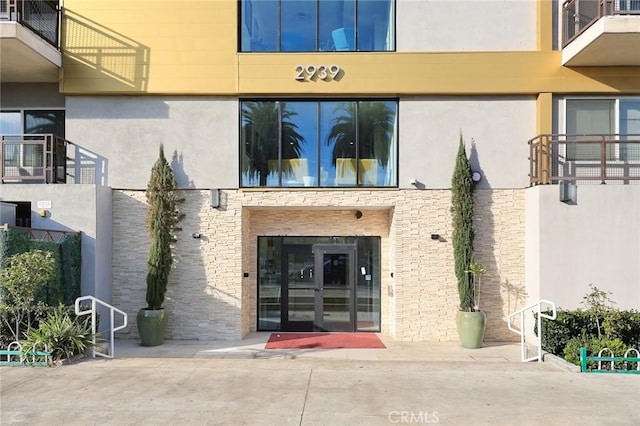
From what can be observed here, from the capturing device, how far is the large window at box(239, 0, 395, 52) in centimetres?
1162

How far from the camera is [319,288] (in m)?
12.5

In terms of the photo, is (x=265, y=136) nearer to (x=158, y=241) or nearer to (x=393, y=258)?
(x=158, y=241)

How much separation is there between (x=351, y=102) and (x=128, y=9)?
224 inches

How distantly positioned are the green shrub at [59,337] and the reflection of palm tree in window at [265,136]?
16.1 feet

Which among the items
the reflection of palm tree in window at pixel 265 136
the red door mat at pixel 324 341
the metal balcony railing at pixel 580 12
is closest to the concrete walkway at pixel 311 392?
the red door mat at pixel 324 341

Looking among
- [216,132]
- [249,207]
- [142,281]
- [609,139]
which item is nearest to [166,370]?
[142,281]

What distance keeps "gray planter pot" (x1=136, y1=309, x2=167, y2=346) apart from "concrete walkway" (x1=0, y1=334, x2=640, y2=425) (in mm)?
1130

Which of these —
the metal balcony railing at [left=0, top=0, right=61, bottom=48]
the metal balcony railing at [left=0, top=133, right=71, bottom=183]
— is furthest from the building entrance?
the metal balcony railing at [left=0, top=0, right=61, bottom=48]

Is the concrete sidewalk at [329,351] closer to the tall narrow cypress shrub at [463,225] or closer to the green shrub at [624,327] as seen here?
the tall narrow cypress shrub at [463,225]

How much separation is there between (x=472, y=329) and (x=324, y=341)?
3.29m

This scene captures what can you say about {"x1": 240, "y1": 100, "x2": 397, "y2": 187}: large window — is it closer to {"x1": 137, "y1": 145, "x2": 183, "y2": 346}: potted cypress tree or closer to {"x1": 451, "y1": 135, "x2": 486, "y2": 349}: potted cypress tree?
{"x1": 451, "y1": 135, "x2": 486, "y2": 349}: potted cypress tree

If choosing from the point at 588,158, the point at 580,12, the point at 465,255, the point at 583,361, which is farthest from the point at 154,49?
the point at 583,361

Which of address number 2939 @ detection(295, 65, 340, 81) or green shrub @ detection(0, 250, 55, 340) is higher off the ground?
address number 2939 @ detection(295, 65, 340, 81)

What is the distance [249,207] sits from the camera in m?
11.7
